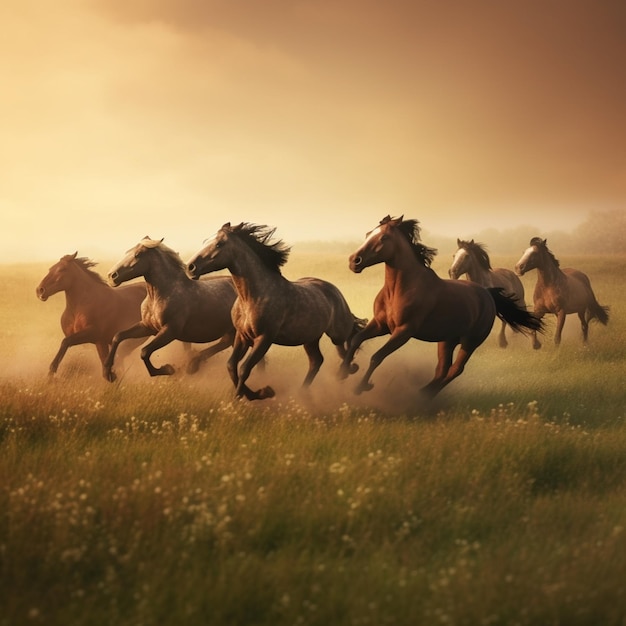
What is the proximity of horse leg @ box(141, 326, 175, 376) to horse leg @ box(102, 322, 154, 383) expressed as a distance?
0.86 ft

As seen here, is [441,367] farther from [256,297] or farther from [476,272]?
[476,272]

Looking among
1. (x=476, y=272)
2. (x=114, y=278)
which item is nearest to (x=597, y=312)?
(x=476, y=272)

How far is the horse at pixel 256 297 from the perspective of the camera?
31.2 feet

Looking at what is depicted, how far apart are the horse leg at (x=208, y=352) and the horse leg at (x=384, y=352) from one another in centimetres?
277

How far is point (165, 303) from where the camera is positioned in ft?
35.6

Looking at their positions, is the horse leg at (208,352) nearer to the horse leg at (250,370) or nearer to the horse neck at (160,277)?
the horse neck at (160,277)

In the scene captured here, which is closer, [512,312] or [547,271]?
[512,312]

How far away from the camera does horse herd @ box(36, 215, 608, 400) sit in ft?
32.0

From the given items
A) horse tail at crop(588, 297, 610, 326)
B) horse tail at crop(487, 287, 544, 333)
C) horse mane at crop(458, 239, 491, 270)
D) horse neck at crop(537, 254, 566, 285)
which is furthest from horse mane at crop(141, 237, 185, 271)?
horse tail at crop(588, 297, 610, 326)

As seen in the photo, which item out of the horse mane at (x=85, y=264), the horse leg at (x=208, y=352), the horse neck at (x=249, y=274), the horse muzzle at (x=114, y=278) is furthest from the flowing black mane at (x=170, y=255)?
the horse mane at (x=85, y=264)

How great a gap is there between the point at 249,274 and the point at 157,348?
5.97ft

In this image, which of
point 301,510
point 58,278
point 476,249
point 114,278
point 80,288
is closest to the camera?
point 301,510

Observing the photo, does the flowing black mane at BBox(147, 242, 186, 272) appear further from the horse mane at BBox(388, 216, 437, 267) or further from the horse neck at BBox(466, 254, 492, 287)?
the horse neck at BBox(466, 254, 492, 287)

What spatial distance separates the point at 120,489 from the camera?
18.3 ft
